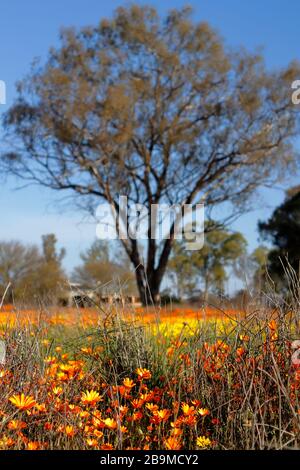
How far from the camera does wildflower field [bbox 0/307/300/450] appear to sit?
241 centimetres

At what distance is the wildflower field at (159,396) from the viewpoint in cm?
241

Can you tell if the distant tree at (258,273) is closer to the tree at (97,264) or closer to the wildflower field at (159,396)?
the wildflower field at (159,396)

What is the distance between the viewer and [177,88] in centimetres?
1919

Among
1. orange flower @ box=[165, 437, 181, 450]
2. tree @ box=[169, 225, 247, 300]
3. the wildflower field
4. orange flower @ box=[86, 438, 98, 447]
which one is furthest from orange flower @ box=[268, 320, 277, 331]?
tree @ box=[169, 225, 247, 300]

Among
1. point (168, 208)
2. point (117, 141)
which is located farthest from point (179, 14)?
point (168, 208)

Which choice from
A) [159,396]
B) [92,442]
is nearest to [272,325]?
[159,396]

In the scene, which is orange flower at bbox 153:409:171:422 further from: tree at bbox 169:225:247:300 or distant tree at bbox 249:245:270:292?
tree at bbox 169:225:247:300

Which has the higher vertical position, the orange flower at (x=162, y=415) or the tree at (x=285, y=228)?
the tree at (x=285, y=228)

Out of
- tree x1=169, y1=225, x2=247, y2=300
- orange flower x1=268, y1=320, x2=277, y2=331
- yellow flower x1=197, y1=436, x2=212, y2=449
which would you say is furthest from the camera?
tree x1=169, y1=225, x2=247, y2=300

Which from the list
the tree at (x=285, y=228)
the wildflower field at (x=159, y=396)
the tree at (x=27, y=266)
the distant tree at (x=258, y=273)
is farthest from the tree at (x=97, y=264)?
the wildflower field at (x=159, y=396)

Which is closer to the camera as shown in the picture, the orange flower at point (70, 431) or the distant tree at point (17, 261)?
the orange flower at point (70, 431)

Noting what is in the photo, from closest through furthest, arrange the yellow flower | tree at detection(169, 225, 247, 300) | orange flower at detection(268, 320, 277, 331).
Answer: the yellow flower
orange flower at detection(268, 320, 277, 331)
tree at detection(169, 225, 247, 300)

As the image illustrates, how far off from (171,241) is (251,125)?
4408 millimetres

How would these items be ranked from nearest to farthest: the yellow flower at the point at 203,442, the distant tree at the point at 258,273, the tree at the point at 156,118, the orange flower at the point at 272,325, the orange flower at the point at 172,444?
the orange flower at the point at 172,444 < the yellow flower at the point at 203,442 < the orange flower at the point at 272,325 < the distant tree at the point at 258,273 < the tree at the point at 156,118
